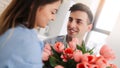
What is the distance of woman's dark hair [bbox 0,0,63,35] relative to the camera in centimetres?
70

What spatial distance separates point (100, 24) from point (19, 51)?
60 centimetres


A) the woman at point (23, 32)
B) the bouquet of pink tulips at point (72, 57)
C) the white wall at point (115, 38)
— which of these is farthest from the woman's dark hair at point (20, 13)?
the white wall at point (115, 38)

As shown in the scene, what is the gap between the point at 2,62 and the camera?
2.12 ft

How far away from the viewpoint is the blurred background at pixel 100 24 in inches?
44.6

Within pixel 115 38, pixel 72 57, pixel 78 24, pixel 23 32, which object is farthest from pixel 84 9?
pixel 23 32

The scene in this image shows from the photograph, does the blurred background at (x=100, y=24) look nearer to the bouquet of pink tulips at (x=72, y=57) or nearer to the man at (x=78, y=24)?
the man at (x=78, y=24)

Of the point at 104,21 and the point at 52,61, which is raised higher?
the point at 104,21

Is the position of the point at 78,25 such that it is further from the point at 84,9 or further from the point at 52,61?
the point at 52,61

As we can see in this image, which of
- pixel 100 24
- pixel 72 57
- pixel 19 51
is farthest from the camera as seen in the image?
pixel 100 24

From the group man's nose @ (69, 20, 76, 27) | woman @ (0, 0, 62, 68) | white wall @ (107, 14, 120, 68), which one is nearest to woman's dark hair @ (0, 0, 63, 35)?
woman @ (0, 0, 62, 68)

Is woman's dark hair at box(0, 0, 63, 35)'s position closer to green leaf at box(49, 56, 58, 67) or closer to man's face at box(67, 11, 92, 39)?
green leaf at box(49, 56, 58, 67)

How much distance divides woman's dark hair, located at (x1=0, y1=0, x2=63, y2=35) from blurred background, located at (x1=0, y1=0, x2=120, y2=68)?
1.39ft

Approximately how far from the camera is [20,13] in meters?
0.71

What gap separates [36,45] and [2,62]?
11 cm
